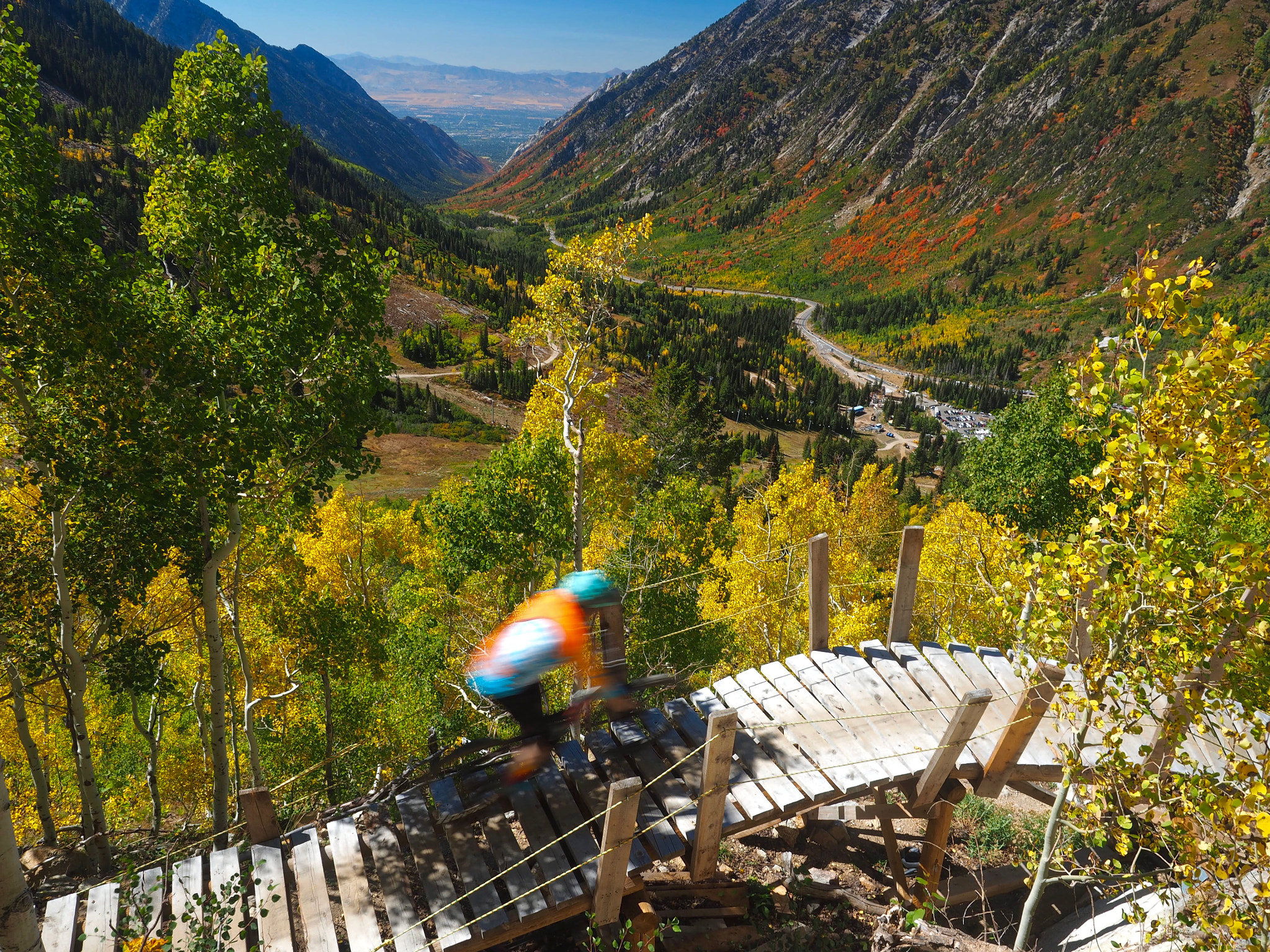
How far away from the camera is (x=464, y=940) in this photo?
6.39m

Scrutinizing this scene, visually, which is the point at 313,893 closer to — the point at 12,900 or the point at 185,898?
the point at 185,898

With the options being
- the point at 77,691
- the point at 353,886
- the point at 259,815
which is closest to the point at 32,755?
the point at 77,691

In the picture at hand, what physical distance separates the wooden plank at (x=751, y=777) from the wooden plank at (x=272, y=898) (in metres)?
4.79

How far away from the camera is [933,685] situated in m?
9.17

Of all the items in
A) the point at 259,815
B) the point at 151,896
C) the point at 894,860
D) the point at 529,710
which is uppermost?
the point at 529,710

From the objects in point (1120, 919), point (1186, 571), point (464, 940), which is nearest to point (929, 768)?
point (1120, 919)

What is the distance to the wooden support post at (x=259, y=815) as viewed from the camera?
687 cm

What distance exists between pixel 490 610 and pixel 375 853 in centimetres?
1177

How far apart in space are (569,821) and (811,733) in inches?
130

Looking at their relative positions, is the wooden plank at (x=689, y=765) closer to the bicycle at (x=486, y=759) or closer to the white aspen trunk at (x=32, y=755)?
the bicycle at (x=486, y=759)

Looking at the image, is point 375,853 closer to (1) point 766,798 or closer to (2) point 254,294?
(1) point 766,798

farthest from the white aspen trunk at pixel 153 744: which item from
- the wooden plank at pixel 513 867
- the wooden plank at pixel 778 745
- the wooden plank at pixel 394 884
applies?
the wooden plank at pixel 778 745

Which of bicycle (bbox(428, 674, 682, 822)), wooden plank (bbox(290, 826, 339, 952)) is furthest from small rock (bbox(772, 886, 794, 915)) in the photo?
wooden plank (bbox(290, 826, 339, 952))

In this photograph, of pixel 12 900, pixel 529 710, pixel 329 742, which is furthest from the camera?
pixel 329 742
